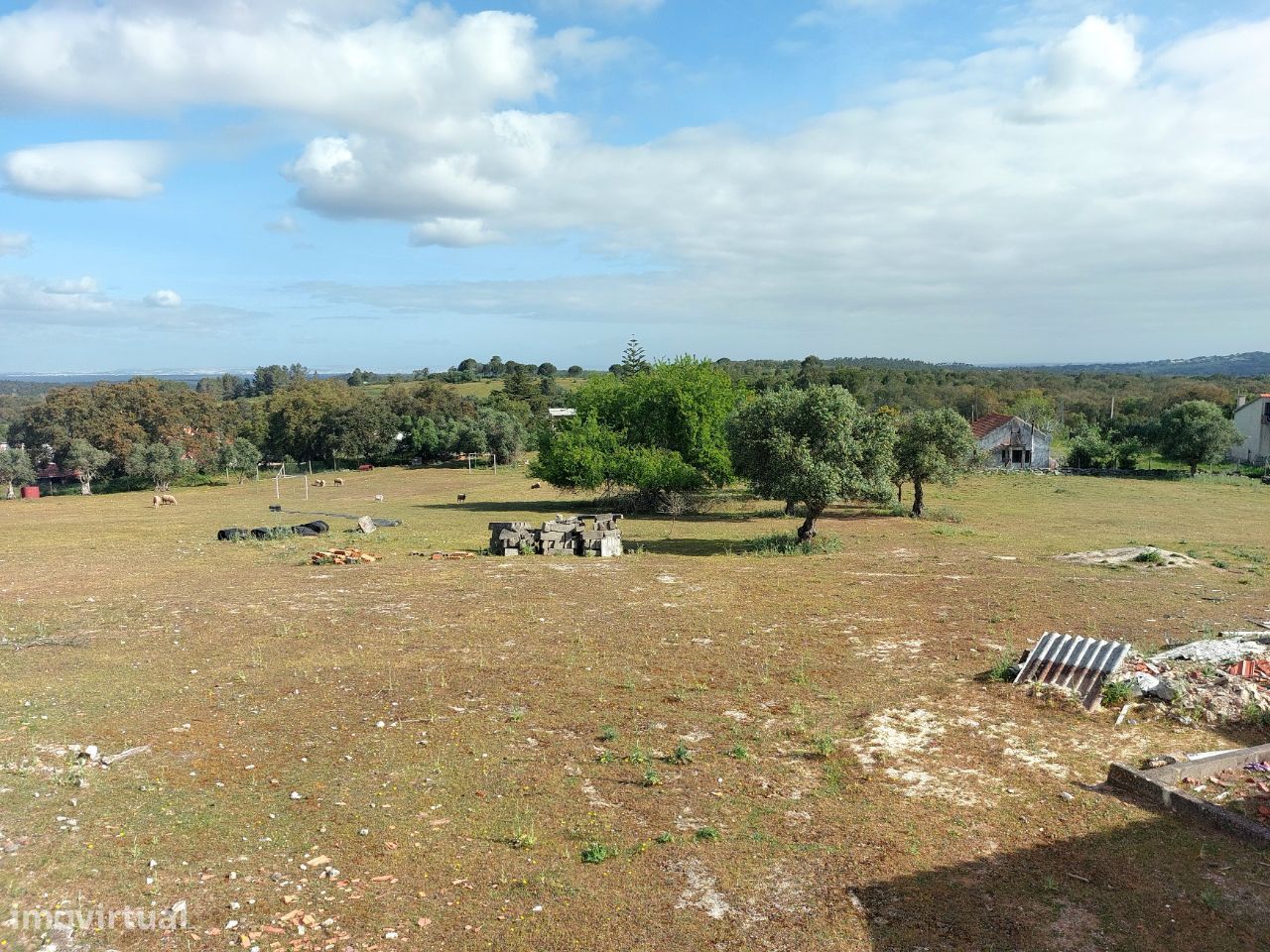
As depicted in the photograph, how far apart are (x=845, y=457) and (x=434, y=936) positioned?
828 inches

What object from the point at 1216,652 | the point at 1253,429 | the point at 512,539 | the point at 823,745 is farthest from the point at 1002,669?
the point at 1253,429

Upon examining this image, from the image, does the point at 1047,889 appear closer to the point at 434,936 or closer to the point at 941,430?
the point at 434,936

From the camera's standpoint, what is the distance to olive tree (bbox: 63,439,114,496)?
66.3 metres

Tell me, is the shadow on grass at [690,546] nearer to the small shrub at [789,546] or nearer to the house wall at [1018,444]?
the small shrub at [789,546]

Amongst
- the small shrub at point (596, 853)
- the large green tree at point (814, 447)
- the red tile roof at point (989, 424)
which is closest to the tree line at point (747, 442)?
the large green tree at point (814, 447)

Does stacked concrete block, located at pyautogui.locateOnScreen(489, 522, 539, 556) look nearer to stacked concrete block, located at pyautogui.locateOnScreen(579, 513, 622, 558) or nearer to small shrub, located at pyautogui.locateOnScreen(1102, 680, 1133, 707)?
stacked concrete block, located at pyautogui.locateOnScreen(579, 513, 622, 558)

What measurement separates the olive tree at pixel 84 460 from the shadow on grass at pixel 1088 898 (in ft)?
249

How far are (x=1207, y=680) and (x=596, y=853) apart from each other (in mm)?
9548

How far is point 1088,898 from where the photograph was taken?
7102mm

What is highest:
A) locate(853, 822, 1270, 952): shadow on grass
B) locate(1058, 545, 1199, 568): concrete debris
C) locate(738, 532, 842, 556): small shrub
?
locate(1058, 545, 1199, 568): concrete debris

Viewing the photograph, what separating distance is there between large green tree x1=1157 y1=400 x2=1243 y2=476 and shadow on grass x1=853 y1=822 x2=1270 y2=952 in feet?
197

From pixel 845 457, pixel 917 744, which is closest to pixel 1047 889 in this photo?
pixel 917 744

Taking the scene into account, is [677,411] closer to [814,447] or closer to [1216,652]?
[814,447]

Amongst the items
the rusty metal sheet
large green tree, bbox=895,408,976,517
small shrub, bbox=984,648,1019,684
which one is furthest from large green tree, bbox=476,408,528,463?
the rusty metal sheet
